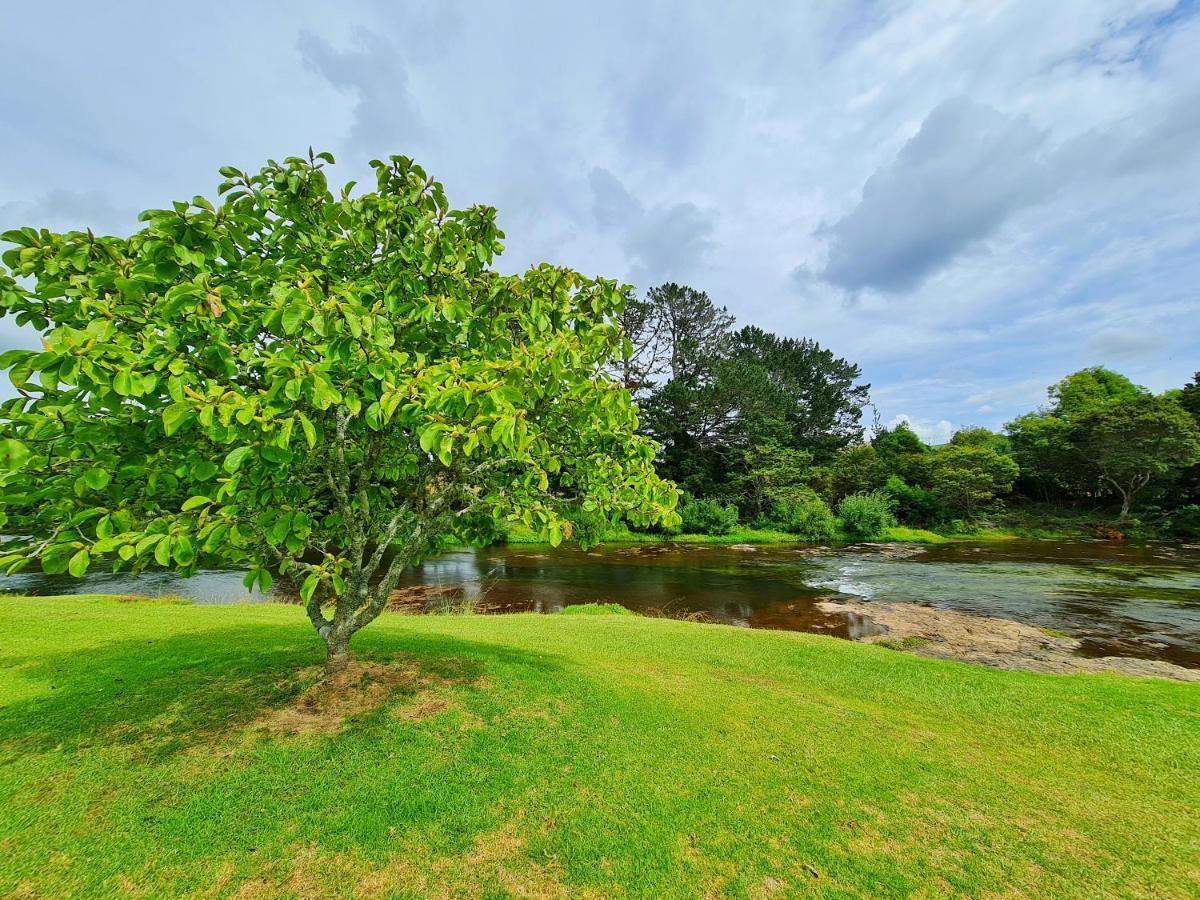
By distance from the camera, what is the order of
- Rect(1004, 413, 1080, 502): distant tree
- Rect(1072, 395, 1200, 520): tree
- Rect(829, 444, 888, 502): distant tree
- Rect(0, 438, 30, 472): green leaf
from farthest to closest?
1. Rect(829, 444, 888, 502): distant tree
2. Rect(1004, 413, 1080, 502): distant tree
3. Rect(1072, 395, 1200, 520): tree
4. Rect(0, 438, 30, 472): green leaf

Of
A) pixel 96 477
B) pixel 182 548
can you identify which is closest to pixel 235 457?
pixel 182 548

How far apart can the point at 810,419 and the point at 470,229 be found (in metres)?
Answer: 54.0

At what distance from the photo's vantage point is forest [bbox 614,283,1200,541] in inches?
1478

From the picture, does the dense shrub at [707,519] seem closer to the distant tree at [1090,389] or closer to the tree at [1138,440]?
the tree at [1138,440]

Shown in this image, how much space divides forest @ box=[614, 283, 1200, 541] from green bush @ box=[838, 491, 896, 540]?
3.9 inches

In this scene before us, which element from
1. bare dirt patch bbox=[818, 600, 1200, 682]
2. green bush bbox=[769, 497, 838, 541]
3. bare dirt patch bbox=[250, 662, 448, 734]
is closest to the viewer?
bare dirt patch bbox=[250, 662, 448, 734]

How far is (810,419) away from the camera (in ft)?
174

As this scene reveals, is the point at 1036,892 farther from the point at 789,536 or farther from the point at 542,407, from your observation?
the point at 789,536

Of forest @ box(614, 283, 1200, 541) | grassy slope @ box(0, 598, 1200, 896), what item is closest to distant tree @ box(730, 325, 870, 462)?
forest @ box(614, 283, 1200, 541)

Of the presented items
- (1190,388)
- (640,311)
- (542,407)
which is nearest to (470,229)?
(542,407)

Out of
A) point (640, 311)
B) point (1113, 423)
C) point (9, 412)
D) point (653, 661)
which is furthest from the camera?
point (640, 311)

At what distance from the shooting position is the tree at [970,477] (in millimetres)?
40469

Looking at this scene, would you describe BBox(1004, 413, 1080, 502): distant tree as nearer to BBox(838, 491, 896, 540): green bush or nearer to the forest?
the forest

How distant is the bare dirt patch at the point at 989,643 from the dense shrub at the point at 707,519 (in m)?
22.4
